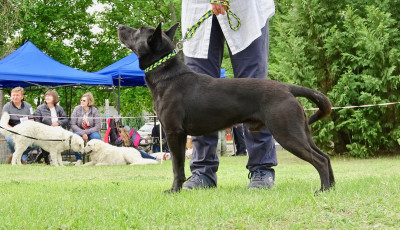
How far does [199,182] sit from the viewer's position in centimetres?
404

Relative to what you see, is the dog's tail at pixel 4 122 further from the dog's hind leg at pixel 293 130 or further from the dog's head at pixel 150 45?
the dog's hind leg at pixel 293 130

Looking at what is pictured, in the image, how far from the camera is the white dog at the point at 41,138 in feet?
32.4

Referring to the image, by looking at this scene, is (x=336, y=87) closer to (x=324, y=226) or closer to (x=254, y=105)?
(x=254, y=105)

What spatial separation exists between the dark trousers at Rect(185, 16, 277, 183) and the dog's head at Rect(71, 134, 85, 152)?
255 inches

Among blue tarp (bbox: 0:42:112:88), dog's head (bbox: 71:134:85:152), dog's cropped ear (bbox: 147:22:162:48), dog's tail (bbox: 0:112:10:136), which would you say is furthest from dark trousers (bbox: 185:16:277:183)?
blue tarp (bbox: 0:42:112:88)

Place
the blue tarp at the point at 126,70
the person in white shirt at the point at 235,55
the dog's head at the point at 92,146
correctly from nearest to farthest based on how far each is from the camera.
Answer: the person in white shirt at the point at 235,55 < the dog's head at the point at 92,146 < the blue tarp at the point at 126,70

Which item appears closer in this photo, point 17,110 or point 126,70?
point 17,110

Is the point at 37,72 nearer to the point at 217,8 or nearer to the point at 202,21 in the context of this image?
the point at 202,21

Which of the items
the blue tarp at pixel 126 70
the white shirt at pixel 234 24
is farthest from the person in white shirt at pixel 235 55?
the blue tarp at pixel 126 70

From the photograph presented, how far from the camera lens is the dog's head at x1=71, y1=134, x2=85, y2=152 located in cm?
1021

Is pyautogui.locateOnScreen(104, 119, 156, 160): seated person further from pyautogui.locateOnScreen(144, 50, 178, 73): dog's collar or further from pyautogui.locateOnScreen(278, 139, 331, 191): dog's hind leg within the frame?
pyautogui.locateOnScreen(278, 139, 331, 191): dog's hind leg

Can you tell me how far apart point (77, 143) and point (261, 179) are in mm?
6995

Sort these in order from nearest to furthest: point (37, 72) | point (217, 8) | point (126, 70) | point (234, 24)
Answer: point (217, 8) → point (234, 24) → point (37, 72) → point (126, 70)

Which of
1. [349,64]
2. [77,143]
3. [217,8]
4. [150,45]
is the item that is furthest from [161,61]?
[349,64]
